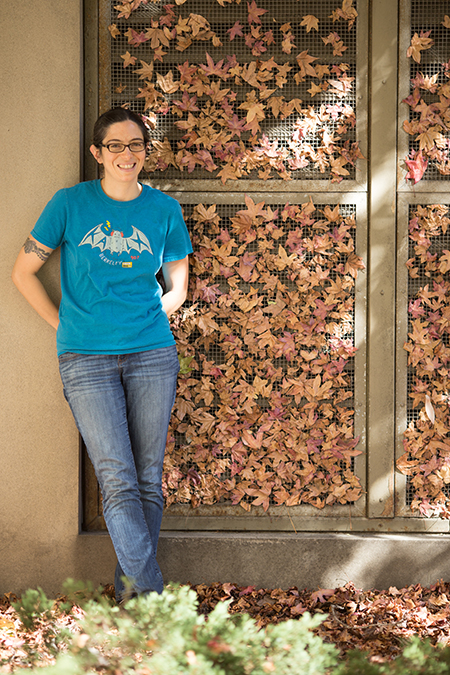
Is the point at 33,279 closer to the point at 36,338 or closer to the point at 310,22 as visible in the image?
the point at 36,338

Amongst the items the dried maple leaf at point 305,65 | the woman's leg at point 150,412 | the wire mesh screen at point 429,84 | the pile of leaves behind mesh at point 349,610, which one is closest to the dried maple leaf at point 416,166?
the wire mesh screen at point 429,84

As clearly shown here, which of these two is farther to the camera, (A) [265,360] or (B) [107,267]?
(A) [265,360]

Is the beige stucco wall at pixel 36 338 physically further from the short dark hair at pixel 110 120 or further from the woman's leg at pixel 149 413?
the woman's leg at pixel 149 413

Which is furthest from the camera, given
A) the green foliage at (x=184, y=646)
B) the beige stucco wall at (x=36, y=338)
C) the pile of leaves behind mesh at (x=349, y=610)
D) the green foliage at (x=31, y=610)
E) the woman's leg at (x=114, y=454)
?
the beige stucco wall at (x=36, y=338)

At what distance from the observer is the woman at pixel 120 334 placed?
249 centimetres

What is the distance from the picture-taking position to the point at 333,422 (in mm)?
3258

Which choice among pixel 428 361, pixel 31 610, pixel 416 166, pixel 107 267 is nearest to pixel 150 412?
pixel 107 267

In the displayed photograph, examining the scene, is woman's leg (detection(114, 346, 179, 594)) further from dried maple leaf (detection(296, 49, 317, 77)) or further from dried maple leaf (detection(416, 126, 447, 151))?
dried maple leaf (detection(416, 126, 447, 151))

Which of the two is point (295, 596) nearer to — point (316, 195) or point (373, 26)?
point (316, 195)

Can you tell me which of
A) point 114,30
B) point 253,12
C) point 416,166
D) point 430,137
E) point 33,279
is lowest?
point 33,279

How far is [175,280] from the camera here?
9.44ft

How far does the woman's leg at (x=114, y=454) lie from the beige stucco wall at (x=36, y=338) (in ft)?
2.11

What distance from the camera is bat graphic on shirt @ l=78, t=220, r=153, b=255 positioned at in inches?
101

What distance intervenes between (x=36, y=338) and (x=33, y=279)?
16.4 inches
